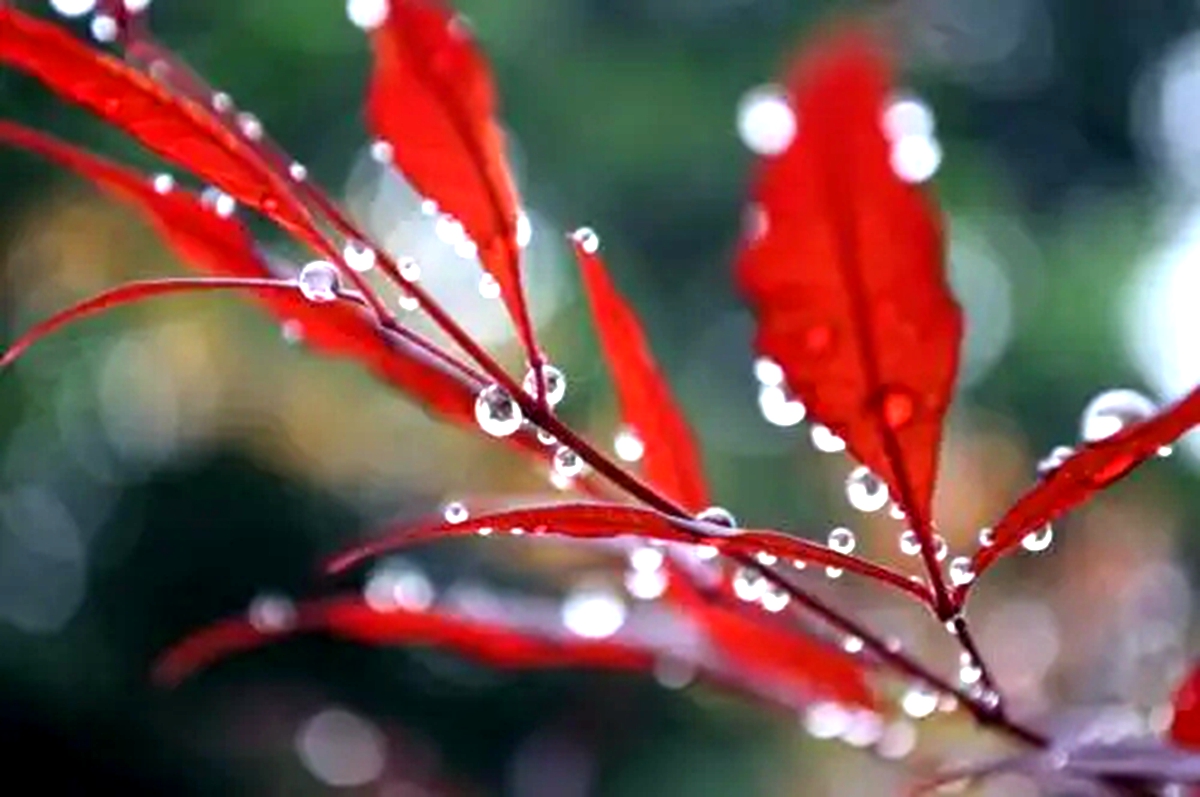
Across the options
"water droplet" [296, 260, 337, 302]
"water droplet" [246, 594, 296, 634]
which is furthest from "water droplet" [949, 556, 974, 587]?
"water droplet" [246, 594, 296, 634]

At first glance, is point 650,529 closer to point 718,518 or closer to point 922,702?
point 718,518

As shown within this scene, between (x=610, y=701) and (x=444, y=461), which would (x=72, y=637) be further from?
(x=610, y=701)

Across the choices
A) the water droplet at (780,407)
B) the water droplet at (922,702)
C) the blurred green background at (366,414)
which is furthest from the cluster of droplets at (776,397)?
the blurred green background at (366,414)

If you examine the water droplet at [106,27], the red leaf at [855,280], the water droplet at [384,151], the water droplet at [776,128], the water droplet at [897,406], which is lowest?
the water droplet at [897,406]

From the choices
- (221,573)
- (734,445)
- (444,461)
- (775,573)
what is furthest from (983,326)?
(775,573)

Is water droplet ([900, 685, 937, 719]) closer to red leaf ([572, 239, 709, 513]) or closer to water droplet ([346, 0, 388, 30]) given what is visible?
red leaf ([572, 239, 709, 513])

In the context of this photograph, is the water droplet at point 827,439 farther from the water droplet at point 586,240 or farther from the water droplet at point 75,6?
the water droplet at point 75,6

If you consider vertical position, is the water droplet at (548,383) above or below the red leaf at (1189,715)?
above
